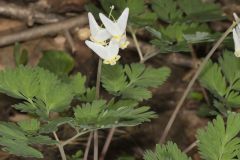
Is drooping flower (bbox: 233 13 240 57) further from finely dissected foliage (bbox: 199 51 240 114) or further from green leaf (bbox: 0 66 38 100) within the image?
green leaf (bbox: 0 66 38 100)

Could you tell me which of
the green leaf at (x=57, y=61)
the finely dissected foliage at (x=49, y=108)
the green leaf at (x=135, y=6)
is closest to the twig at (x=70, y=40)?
the green leaf at (x=57, y=61)

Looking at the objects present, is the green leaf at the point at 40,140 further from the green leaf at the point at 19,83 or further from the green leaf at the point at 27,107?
the green leaf at the point at 19,83

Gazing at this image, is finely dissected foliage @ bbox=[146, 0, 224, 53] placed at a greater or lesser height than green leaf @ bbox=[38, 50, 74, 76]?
lesser

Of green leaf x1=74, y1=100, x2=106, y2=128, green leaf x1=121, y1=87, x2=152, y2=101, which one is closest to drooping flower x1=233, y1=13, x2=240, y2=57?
green leaf x1=121, y1=87, x2=152, y2=101

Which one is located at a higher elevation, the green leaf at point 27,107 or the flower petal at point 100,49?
the flower petal at point 100,49

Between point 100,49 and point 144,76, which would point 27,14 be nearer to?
point 144,76
